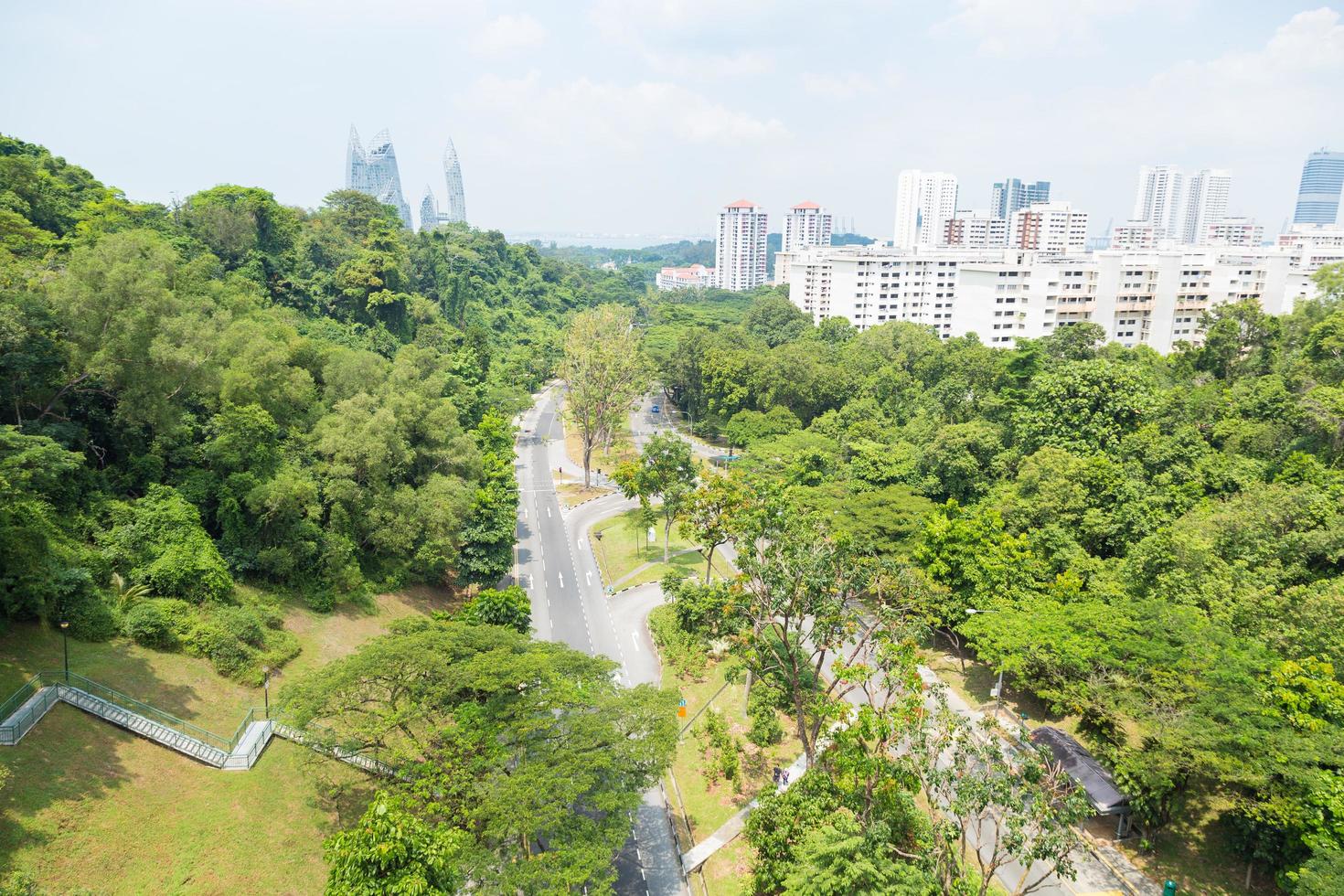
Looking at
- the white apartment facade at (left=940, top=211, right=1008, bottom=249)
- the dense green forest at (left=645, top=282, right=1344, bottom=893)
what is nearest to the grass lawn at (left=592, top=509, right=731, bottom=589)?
the dense green forest at (left=645, top=282, right=1344, bottom=893)

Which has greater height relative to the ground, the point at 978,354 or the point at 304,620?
the point at 978,354

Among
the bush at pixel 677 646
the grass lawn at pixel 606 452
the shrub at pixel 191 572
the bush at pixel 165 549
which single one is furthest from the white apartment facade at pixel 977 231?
the shrub at pixel 191 572

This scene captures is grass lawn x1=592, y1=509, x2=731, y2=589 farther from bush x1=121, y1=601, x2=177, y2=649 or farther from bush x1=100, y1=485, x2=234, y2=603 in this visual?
bush x1=121, y1=601, x2=177, y2=649

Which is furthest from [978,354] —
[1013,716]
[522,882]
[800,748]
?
[522,882]

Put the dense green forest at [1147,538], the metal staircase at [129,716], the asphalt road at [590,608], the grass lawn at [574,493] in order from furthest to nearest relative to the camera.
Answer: the grass lawn at [574,493] < the asphalt road at [590,608] < the dense green forest at [1147,538] < the metal staircase at [129,716]

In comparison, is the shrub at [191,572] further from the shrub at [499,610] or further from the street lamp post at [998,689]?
the street lamp post at [998,689]

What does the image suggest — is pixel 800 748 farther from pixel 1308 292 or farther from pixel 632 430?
pixel 1308 292

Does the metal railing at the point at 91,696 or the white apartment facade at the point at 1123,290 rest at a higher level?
the white apartment facade at the point at 1123,290
